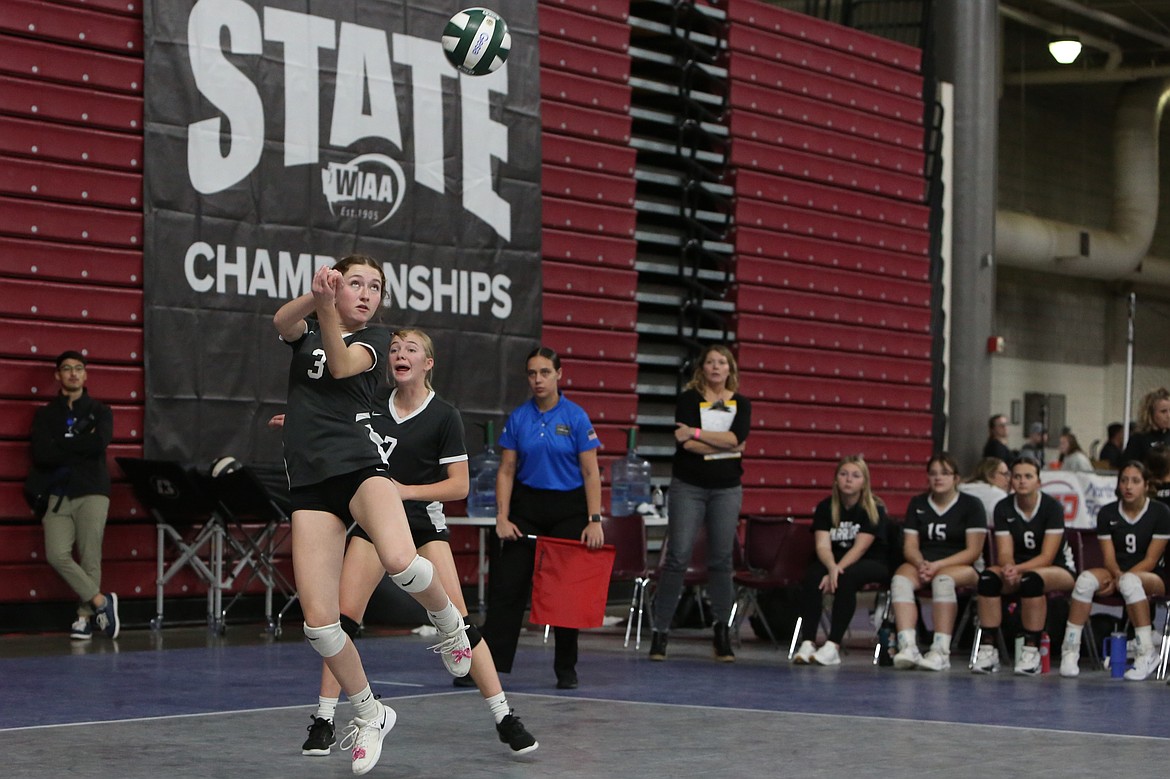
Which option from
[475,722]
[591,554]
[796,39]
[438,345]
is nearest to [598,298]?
[438,345]

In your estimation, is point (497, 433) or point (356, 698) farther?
point (497, 433)

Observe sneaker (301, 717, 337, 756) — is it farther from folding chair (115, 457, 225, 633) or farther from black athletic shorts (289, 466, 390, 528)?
folding chair (115, 457, 225, 633)

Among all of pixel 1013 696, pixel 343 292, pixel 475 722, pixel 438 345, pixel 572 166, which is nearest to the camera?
pixel 343 292

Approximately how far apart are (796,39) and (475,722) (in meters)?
11.9

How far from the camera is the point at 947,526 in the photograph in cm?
1060

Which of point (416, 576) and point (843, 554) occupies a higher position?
point (416, 576)

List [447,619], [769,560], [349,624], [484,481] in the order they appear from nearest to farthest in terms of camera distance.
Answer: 1. [447,619]
2. [349,624]
3. [769,560]
4. [484,481]

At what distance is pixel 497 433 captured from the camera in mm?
13914

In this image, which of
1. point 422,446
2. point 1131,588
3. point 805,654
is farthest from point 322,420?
point 1131,588

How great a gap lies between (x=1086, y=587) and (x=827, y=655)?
1.62m

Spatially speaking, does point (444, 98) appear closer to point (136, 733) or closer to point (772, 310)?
point (772, 310)

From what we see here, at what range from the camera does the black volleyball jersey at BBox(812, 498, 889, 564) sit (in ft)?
35.4

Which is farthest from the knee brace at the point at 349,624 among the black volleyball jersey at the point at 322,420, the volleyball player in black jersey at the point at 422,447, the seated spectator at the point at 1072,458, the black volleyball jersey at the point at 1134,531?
the seated spectator at the point at 1072,458

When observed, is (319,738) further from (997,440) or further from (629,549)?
(997,440)
